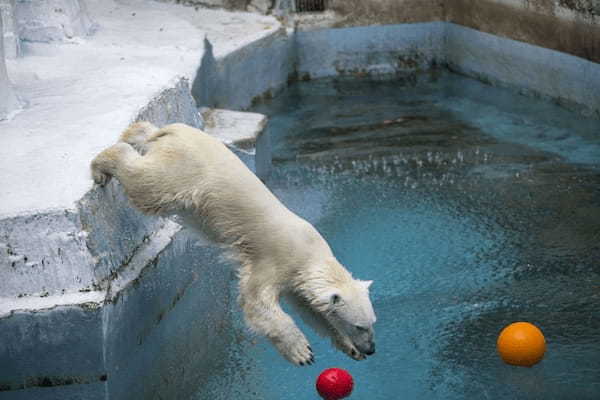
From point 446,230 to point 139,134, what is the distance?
8.24 ft

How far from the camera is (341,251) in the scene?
566 centimetres

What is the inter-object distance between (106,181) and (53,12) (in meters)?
3.22

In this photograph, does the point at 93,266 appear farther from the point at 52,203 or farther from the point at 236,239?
the point at 236,239

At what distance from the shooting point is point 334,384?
402cm

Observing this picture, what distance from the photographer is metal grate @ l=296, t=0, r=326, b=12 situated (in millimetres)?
9812

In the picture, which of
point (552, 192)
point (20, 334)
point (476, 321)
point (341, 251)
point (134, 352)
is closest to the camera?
point (20, 334)

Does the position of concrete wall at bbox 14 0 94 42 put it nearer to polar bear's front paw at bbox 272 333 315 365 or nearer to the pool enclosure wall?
the pool enclosure wall

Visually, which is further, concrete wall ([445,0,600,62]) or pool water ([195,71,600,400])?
concrete wall ([445,0,600,62])

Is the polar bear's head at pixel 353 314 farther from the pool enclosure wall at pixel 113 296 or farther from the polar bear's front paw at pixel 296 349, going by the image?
the pool enclosure wall at pixel 113 296

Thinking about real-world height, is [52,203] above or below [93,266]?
above

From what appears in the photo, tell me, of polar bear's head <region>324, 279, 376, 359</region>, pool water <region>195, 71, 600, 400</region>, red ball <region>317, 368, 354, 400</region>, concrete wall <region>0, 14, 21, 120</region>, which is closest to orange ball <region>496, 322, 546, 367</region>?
pool water <region>195, 71, 600, 400</region>

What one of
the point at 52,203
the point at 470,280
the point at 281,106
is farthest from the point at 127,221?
the point at 281,106

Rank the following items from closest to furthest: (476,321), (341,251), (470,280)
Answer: (476,321)
(470,280)
(341,251)

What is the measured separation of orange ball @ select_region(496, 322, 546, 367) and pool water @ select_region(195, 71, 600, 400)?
6 centimetres
